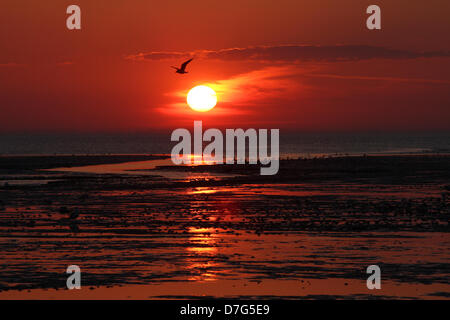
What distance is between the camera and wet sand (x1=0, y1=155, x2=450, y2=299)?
19.9m

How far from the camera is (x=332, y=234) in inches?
1163

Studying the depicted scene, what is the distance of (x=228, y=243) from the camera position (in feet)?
90.3

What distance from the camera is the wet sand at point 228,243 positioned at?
19906 millimetres

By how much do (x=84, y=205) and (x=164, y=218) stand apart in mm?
8657

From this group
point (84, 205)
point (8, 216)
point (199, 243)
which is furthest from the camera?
point (84, 205)
